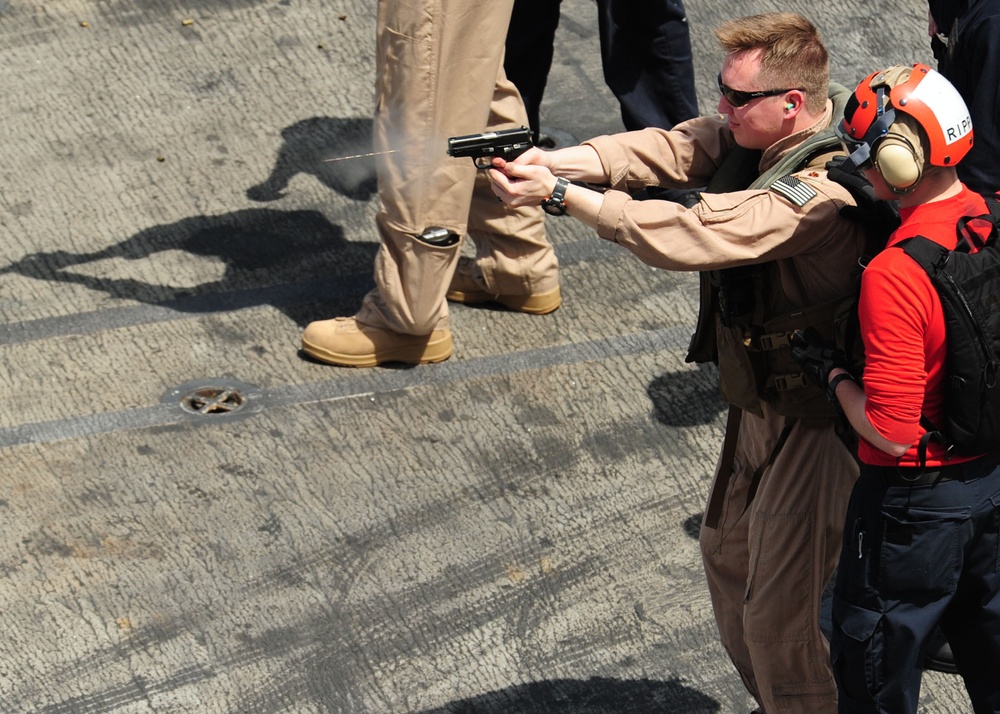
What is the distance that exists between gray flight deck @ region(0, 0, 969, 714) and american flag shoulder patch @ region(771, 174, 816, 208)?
157 centimetres

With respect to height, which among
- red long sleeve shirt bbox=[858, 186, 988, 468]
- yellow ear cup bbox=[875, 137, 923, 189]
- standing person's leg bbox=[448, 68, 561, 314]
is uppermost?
yellow ear cup bbox=[875, 137, 923, 189]

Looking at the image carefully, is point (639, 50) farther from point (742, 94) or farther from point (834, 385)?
point (834, 385)

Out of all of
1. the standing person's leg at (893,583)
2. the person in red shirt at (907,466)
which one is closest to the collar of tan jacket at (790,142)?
the person in red shirt at (907,466)

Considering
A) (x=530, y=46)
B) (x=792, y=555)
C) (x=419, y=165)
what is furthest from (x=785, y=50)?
(x=530, y=46)

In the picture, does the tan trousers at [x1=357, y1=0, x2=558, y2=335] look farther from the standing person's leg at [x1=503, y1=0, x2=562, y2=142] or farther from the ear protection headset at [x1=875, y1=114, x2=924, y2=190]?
the ear protection headset at [x1=875, y1=114, x2=924, y2=190]

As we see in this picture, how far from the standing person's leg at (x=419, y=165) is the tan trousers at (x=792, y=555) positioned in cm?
180

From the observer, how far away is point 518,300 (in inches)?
215

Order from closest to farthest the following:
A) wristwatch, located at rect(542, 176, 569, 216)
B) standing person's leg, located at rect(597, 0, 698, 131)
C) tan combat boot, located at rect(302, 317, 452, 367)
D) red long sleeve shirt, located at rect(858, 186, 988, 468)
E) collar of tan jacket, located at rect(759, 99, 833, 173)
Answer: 1. red long sleeve shirt, located at rect(858, 186, 988, 468)
2. wristwatch, located at rect(542, 176, 569, 216)
3. collar of tan jacket, located at rect(759, 99, 833, 173)
4. tan combat boot, located at rect(302, 317, 452, 367)
5. standing person's leg, located at rect(597, 0, 698, 131)

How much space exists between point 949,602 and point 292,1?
5.70 meters

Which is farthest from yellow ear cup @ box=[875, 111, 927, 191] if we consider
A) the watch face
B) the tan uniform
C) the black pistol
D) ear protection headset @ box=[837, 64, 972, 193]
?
the black pistol

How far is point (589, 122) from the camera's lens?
6812 mm

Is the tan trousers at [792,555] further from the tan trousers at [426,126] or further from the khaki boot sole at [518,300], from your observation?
the khaki boot sole at [518,300]

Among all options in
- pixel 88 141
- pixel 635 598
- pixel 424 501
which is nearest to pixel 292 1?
pixel 88 141

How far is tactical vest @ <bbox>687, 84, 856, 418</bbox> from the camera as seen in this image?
→ 310cm
